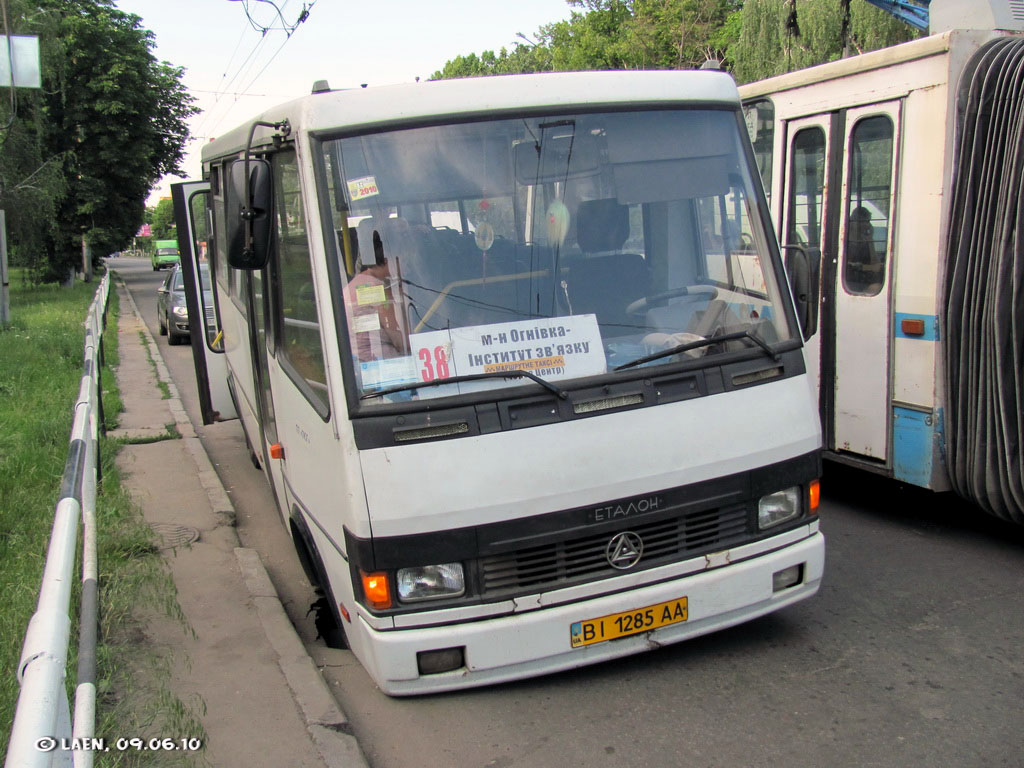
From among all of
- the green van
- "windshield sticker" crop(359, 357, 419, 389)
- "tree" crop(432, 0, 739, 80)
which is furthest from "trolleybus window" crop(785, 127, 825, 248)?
the green van

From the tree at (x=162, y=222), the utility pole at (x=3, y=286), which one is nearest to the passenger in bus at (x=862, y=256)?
the utility pole at (x=3, y=286)

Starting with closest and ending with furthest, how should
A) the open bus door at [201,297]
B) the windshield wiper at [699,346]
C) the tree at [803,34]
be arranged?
→ 1. the windshield wiper at [699,346]
2. the open bus door at [201,297]
3. the tree at [803,34]

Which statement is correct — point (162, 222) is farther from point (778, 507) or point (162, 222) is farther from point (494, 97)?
point (778, 507)

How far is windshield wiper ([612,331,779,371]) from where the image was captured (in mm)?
3959

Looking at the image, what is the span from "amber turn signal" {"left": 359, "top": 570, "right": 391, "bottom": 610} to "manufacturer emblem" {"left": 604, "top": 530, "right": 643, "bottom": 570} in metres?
0.86

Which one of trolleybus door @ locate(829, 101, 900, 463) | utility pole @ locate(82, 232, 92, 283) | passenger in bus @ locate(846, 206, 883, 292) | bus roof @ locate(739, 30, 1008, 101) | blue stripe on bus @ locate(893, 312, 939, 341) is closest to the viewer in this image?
bus roof @ locate(739, 30, 1008, 101)

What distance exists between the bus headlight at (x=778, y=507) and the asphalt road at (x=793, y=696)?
658mm

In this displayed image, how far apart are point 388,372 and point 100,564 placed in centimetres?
279

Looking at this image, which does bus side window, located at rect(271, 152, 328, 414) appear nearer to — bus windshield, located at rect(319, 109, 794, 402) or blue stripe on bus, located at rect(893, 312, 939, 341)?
bus windshield, located at rect(319, 109, 794, 402)

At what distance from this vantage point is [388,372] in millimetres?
3750

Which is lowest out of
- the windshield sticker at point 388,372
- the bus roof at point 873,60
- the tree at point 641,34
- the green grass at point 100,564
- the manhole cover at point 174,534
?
the manhole cover at point 174,534

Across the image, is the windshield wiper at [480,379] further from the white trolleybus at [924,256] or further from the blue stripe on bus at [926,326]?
the blue stripe on bus at [926,326]

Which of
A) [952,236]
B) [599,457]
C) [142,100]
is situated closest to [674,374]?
[599,457]

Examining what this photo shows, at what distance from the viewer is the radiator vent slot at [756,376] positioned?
13.3ft
